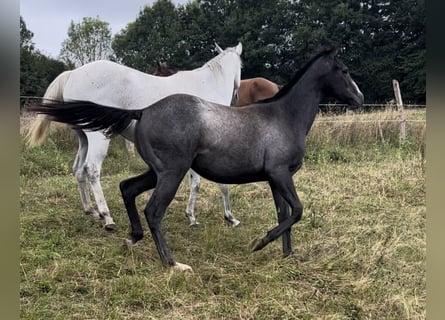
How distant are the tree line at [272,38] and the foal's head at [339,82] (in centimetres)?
21

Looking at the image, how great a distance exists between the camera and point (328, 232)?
3836mm

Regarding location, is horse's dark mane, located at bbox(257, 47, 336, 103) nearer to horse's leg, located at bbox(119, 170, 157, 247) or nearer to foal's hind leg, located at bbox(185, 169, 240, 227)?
horse's leg, located at bbox(119, 170, 157, 247)

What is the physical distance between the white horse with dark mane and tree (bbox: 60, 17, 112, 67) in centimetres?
613

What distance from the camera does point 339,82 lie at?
11.3 feet

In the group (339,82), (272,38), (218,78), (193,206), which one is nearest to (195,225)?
(193,206)

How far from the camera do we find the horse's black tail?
285 cm

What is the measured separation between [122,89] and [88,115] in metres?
1.13

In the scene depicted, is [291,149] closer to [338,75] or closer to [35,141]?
[338,75]

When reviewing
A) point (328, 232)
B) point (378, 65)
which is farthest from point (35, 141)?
point (378, 65)

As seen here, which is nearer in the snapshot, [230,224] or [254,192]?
[230,224]

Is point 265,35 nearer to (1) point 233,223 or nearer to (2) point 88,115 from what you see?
(1) point 233,223
